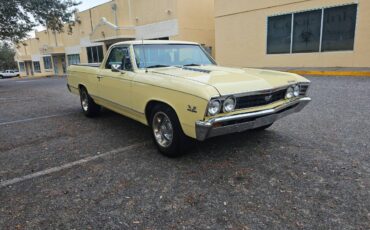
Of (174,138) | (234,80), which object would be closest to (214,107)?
(234,80)

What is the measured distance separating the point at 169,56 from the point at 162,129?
1485 mm

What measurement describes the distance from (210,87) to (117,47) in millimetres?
2785

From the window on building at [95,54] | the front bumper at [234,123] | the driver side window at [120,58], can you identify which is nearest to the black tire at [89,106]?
the driver side window at [120,58]

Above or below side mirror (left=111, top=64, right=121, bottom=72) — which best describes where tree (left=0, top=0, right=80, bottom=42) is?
above

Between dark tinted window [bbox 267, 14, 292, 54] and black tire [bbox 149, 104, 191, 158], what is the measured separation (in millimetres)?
12520

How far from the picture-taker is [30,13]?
18.1 m

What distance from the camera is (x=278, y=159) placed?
12.4 ft

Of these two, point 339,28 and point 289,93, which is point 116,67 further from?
point 339,28

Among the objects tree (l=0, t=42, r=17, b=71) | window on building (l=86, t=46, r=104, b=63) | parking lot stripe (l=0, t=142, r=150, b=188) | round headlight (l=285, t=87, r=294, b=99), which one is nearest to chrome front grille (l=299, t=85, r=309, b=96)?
round headlight (l=285, t=87, r=294, b=99)

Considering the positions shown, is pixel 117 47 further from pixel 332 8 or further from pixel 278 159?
pixel 332 8

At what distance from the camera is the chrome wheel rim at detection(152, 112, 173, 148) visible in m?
3.94

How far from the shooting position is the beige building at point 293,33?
12.2 metres

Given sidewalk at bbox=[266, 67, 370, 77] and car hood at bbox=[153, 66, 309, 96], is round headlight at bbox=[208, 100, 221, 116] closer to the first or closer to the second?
car hood at bbox=[153, 66, 309, 96]

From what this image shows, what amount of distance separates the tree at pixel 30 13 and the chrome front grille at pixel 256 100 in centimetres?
1795
